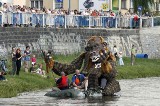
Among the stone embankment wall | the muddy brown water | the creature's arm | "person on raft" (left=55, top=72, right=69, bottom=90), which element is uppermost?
the stone embankment wall

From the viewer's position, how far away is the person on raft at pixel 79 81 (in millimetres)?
40594

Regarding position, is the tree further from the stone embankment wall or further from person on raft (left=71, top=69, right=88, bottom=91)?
person on raft (left=71, top=69, right=88, bottom=91)

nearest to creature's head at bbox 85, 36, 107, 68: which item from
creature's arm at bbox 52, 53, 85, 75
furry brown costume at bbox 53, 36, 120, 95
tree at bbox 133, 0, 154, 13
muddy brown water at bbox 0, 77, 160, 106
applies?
furry brown costume at bbox 53, 36, 120, 95

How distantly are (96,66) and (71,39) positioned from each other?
2067 cm

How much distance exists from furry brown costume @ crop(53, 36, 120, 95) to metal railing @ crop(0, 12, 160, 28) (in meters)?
12.4

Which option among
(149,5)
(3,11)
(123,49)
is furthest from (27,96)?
(149,5)

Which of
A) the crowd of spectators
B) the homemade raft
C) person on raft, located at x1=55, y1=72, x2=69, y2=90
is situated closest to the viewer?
the homemade raft

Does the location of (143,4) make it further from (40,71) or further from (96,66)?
(96,66)

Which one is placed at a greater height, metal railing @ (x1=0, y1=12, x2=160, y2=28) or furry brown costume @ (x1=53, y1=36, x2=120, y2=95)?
metal railing @ (x1=0, y1=12, x2=160, y2=28)

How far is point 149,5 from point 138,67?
20.1 meters

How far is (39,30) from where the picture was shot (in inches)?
2243

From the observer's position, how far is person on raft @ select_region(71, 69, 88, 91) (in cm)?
4059

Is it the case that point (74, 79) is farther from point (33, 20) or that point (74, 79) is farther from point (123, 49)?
point (123, 49)

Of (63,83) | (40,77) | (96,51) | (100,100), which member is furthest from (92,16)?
(100,100)
